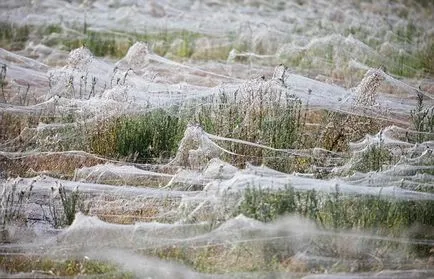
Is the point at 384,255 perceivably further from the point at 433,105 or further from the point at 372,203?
the point at 433,105

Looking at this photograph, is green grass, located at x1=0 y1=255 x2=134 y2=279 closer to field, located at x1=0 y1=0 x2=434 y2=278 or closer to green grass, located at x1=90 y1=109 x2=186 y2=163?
field, located at x1=0 y1=0 x2=434 y2=278

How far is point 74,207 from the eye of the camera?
5.44 metres

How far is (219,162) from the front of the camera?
19.2 feet

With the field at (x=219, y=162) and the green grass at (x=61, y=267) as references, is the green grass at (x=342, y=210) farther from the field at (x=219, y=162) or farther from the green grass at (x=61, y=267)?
the green grass at (x=61, y=267)

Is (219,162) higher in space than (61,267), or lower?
higher

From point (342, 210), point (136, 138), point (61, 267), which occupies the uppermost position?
point (342, 210)

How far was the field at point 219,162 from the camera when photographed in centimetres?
489

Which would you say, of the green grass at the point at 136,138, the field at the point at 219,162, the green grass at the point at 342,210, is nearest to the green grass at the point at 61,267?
the field at the point at 219,162

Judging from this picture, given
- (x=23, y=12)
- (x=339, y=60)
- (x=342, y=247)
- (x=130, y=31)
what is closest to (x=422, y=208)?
(x=342, y=247)

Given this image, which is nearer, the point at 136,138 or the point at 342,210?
the point at 342,210

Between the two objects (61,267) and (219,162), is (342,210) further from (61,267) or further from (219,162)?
(61,267)

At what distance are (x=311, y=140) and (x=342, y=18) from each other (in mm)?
6742

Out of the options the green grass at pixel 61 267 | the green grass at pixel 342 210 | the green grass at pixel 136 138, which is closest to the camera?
the green grass at pixel 61 267

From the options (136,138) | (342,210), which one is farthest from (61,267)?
(136,138)
